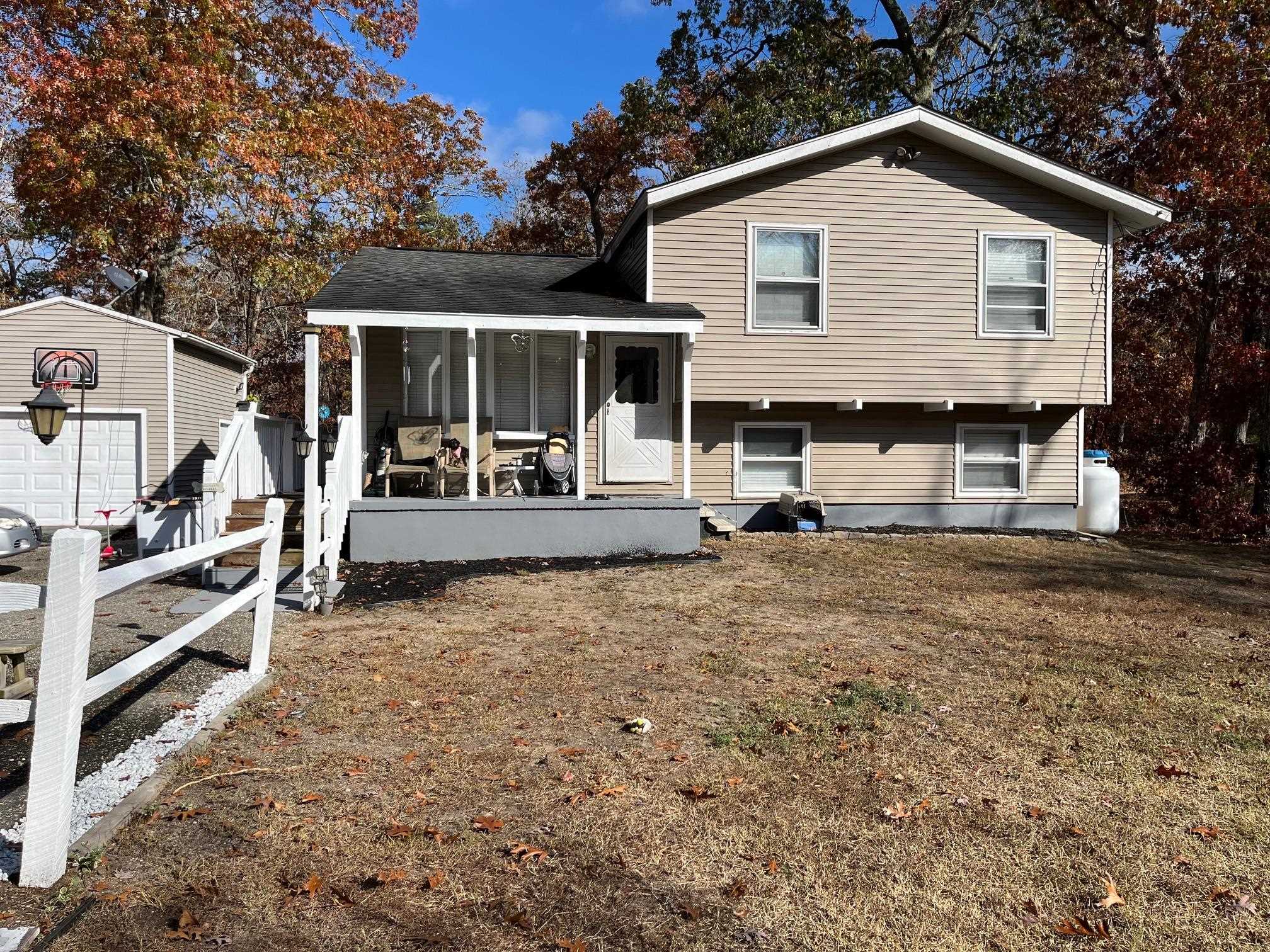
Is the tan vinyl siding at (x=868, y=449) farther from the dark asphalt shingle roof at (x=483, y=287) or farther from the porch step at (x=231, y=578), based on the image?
the porch step at (x=231, y=578)

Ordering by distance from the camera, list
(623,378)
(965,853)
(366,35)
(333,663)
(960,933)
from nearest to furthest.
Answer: (960,933)
(965,853)
(333,663)
(623,378)
(366,35)

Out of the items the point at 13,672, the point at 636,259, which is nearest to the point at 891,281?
the point at 636,259

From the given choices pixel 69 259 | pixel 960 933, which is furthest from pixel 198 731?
pixel 69 259

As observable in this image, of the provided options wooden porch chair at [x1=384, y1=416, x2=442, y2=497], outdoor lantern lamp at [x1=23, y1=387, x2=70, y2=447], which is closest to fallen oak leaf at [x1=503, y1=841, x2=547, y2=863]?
wooden porch chair at [x1=384, y1=416, x2=442, y2=497]

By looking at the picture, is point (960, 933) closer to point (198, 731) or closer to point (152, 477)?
point (198, 731)

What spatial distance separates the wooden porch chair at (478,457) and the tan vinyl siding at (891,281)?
9.87ft

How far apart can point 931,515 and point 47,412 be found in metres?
12.1

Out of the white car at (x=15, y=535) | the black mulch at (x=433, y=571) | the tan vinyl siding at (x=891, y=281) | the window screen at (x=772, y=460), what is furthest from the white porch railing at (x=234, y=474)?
the window screen at (x=772, y=460)

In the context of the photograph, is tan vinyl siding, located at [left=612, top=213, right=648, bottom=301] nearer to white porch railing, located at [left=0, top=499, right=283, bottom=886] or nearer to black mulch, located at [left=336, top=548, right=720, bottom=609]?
black mulch, located at [left=336, top=548, right=720, bottom=609]

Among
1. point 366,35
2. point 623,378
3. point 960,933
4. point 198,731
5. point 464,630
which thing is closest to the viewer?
point 960,933

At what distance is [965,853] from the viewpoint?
323 cm

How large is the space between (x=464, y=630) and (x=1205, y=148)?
1631cm

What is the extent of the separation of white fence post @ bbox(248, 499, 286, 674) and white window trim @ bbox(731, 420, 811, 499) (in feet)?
27.5

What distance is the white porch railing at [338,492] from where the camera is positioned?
849 centimetres
